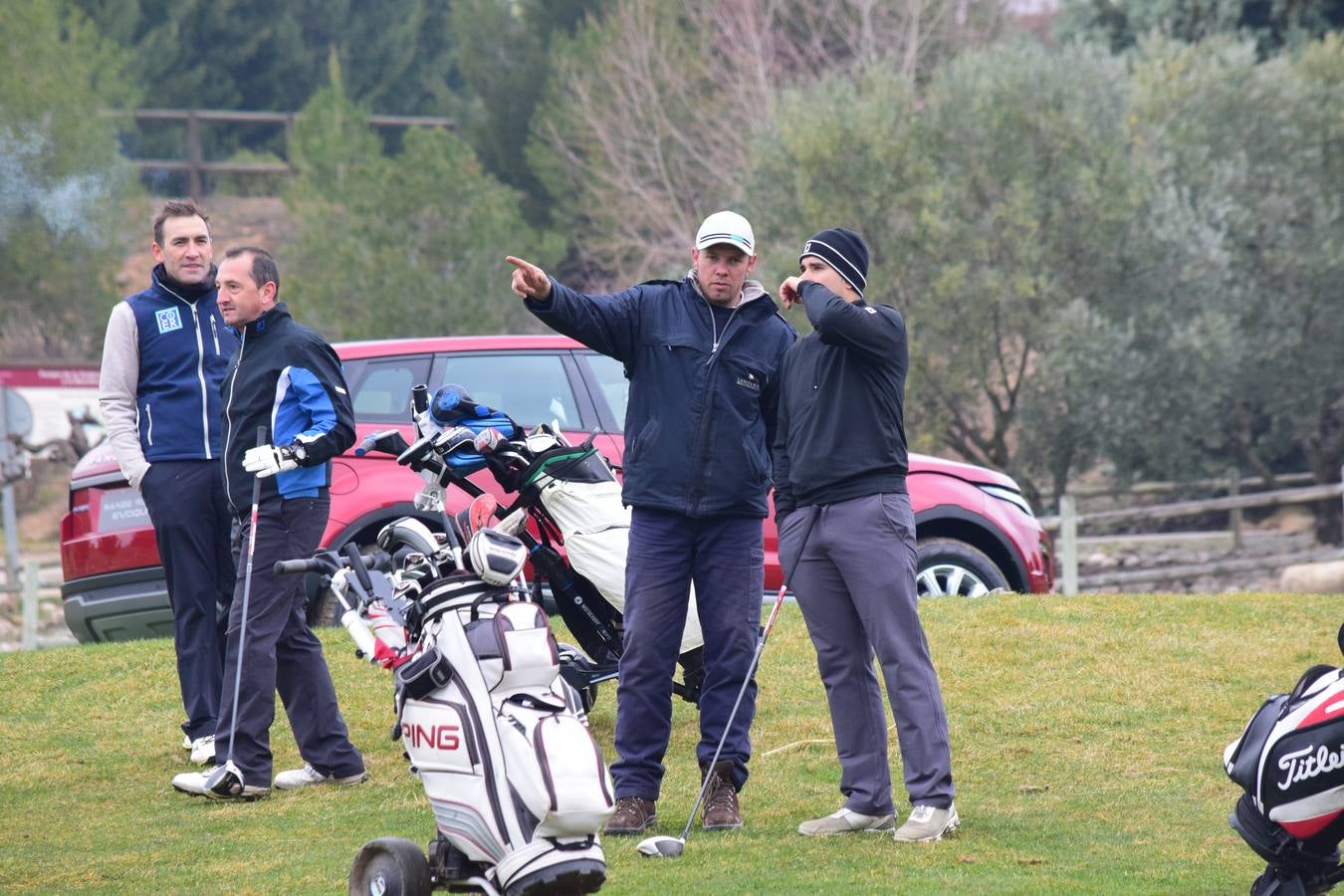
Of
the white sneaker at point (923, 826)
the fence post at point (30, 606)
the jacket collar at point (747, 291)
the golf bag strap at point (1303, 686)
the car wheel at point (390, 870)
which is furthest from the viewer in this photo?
the fence post at point (30, 606)

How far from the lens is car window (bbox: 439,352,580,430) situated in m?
9.28

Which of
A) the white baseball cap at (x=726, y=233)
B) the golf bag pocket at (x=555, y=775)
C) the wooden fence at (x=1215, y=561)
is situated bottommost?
the wooden fence at (x=1215, y=561)

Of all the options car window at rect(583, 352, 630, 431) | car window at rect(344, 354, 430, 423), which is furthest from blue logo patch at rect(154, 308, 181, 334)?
car window at rect(583, 352, 630, 431)

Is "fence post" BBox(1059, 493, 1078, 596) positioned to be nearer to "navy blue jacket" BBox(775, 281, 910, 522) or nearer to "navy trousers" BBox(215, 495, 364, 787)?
"navy trousers" BBox(215, 495, 364, 787)

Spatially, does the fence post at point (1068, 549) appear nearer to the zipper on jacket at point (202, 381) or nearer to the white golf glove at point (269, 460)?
the zipper on jacket at point (202, 381)

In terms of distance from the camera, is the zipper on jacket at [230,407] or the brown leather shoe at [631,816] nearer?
the brown leather shoe at [631,816]

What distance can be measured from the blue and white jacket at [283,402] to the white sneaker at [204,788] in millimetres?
1064

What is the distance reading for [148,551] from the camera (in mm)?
8984

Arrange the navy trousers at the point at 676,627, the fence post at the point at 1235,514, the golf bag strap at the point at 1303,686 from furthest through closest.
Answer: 1. the fence post at the point at 1235,514
2. the navy trousers at the point at 676,627
3. the golf bag strap at the point at 1303,686

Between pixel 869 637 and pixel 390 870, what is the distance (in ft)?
6.20

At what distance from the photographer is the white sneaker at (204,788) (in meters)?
6.71

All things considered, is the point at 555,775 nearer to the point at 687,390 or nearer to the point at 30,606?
the point at 687,390

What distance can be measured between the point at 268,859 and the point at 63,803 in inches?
62.1

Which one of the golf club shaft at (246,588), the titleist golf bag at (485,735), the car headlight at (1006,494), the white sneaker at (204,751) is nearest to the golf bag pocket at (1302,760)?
the titleist golf bag at (485,735)
